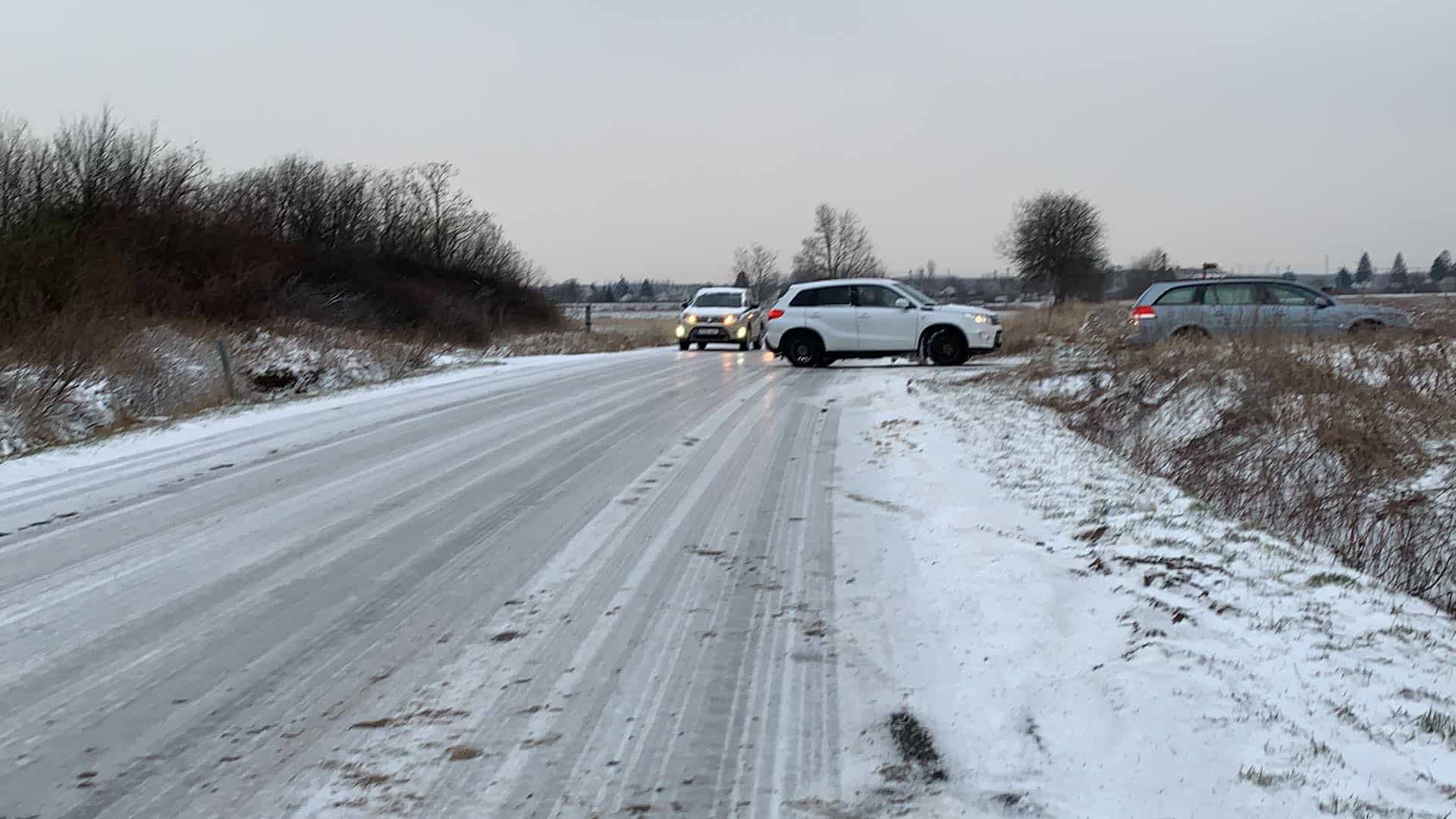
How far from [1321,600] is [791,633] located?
273 centimetres

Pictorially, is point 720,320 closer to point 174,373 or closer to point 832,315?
point 832,315

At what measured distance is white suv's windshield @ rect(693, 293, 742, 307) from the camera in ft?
104

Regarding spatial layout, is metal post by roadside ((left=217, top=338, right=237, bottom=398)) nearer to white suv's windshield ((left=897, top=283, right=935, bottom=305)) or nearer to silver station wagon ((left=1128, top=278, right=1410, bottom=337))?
white suv's windshield ((left=897, top=283, right=935, bottom=305))

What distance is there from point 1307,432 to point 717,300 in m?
22.2

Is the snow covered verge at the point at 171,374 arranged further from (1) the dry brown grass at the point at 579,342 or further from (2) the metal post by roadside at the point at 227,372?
(1) the dry brown grass at the point at 579,342

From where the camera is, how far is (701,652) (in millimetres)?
4578

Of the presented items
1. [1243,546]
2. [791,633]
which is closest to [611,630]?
[791,633]

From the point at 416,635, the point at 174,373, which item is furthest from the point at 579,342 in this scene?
the point at 416,635

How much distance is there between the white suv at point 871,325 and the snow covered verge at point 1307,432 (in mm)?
4948

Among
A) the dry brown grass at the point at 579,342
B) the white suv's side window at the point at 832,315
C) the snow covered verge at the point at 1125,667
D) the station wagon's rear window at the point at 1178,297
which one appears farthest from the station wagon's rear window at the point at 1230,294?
the dry brown grass at the point at 579,342

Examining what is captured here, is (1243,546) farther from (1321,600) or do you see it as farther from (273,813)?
(273,813)

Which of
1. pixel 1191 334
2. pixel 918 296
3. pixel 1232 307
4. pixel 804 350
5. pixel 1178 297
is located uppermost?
pixel 918 296

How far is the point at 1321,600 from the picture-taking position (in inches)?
205

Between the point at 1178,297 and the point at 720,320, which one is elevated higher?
the point at 1178,297
